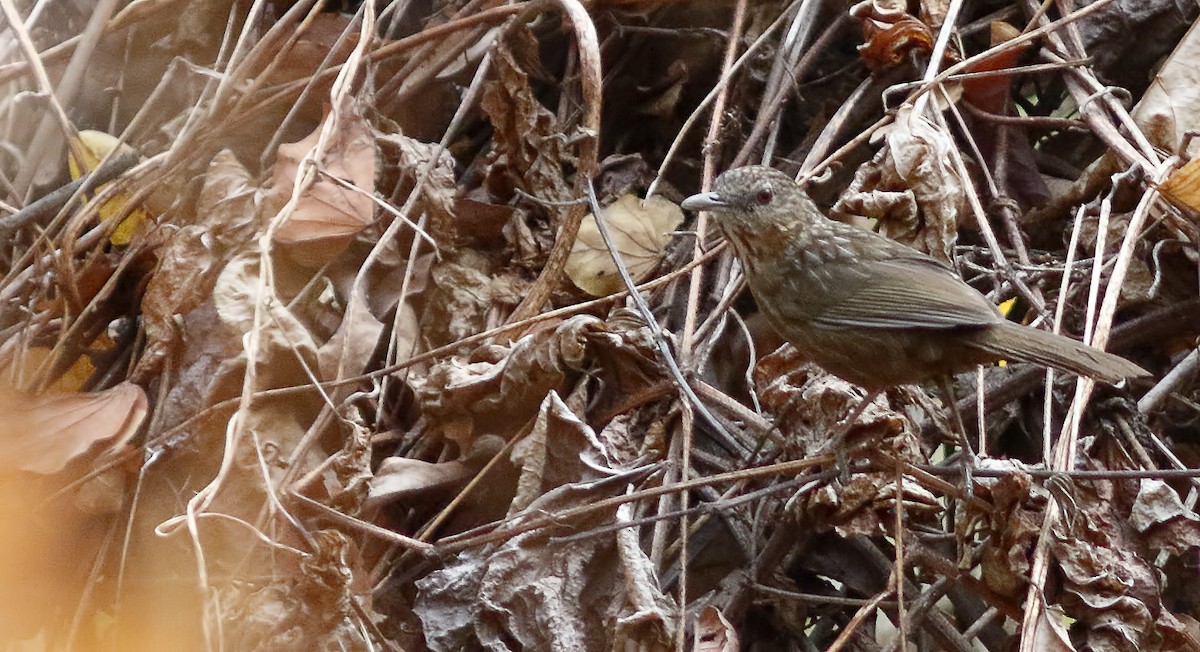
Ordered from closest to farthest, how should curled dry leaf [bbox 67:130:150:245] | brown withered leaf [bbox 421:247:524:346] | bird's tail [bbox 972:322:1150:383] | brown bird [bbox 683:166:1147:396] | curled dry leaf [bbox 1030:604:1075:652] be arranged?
1. curled dry leaf [bbox 1030:604:1075:652]
2. bird's tail [bbox 972:322:1150:383]
3. brown bird [bbox 683:166:1147:396]
4. brown withered leaf [bbox 421:247:524:346]
5. curled dry leaf [bbox 67:130:150:245]

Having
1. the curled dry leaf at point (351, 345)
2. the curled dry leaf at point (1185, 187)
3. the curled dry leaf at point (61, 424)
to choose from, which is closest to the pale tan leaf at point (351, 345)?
the curled dry leaf at point (351, 345)

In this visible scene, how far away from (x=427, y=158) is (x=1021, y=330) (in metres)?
1.77

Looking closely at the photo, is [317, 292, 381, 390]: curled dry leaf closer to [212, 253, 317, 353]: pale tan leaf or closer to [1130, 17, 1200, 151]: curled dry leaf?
[212, 253, 317, 353]: pale tan leaf

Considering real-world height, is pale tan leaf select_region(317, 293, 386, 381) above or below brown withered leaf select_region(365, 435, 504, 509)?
above

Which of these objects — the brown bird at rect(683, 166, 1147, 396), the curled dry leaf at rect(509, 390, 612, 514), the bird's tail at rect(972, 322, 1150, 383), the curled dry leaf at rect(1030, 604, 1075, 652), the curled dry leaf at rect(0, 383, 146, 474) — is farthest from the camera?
the brown bird at rect(683, 166, 1147, 396)

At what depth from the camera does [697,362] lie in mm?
3250

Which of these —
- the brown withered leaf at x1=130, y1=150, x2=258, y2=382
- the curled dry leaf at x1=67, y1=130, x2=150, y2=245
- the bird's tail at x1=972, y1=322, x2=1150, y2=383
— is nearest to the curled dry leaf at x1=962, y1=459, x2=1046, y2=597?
the bird's tail at x1=972, y1=322, x2=1150, y2=383

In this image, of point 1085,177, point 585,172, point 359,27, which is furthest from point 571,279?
point 1085,177

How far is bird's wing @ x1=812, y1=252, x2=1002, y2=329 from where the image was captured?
3.12 meters

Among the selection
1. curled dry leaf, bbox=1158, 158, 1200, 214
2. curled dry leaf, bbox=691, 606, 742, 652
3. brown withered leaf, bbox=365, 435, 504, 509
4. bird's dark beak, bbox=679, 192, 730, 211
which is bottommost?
curled dry leaf, bbox=691, 606, 742, 652

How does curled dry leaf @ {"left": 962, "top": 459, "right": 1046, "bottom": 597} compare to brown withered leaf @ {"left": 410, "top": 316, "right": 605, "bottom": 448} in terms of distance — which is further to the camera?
brown withered leaf @ {"left": 410, "top": 316, "right": 605, "bottom": 448}

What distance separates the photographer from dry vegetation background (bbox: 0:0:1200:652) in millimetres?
2756

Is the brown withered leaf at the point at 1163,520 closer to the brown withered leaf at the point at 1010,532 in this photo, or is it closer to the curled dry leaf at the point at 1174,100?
the brown withered leaf at the point at 1010,532

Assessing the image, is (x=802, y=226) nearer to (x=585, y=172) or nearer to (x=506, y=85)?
(x=585, y=172)
